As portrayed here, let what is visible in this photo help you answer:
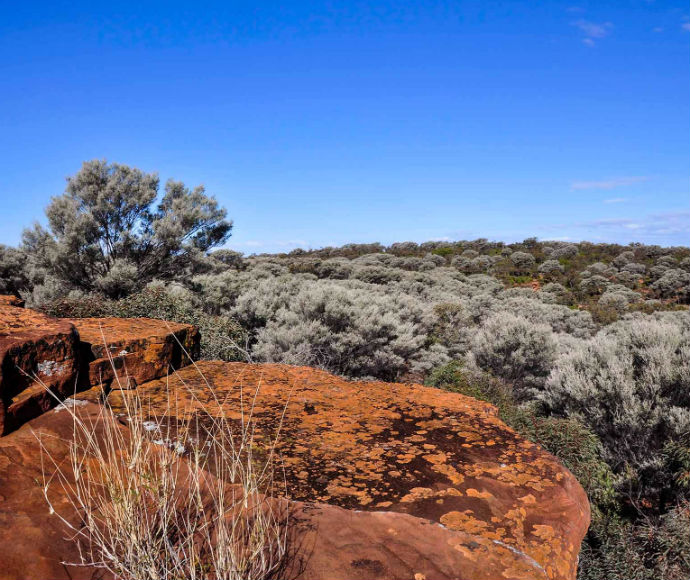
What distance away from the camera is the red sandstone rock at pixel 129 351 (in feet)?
8.33

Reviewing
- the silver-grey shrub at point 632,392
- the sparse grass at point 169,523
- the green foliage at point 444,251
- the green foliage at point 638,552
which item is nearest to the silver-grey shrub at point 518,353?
the silver-grey shrub at point 632,392

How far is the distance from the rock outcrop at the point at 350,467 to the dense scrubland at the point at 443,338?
582 millimetres

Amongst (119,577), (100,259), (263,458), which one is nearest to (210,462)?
(263,458)

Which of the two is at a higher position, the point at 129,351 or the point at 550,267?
the point at 550,267

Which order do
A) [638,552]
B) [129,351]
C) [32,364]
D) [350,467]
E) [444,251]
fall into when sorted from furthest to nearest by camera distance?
[444,251]
[638,552]
[129,351]
[32,364]
[350,467]

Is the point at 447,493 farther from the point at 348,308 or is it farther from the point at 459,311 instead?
the point at 459,311

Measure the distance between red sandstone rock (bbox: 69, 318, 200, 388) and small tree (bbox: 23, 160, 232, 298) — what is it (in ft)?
38.6

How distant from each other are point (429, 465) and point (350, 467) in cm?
34

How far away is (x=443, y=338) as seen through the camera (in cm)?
1424

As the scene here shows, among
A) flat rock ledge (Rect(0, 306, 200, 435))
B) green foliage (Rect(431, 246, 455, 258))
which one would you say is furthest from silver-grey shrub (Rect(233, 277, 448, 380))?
green foliage (Rect(431, 246, 455, 258))

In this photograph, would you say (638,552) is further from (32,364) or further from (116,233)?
(116,233)

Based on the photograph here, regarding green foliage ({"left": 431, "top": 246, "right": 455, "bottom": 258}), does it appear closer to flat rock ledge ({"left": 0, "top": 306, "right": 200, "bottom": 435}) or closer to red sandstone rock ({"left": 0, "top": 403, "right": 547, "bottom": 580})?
flat rock ledge ({"left": 0, "top": 306, "right": 200, "bottom": 435})

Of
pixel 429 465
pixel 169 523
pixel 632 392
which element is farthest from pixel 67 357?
pixel 632 392

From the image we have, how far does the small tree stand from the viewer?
45.8 feet
